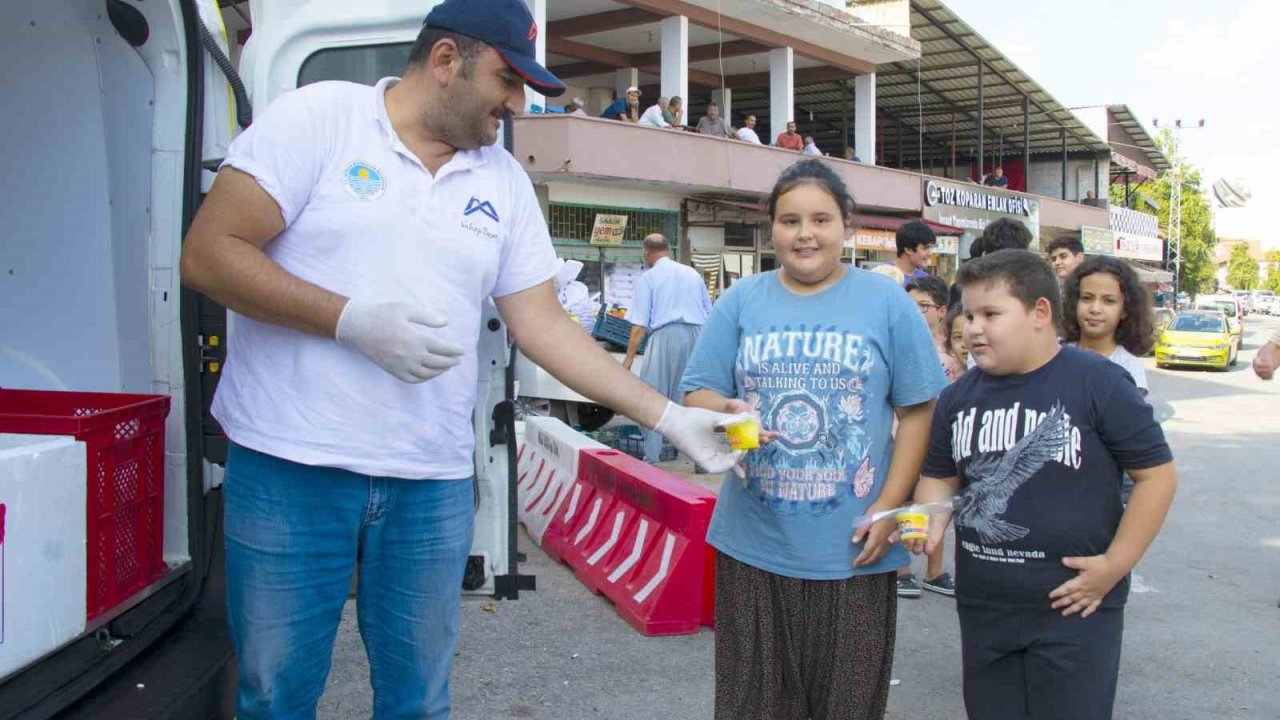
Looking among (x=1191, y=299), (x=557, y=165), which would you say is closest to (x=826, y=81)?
(x=557, y=165)

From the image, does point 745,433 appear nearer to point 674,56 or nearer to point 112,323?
point 112,323

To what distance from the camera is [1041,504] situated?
2727 mm

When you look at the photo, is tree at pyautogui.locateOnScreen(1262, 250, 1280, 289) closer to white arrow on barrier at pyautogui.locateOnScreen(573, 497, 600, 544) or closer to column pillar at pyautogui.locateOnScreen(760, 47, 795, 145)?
column pillar at pyautogui.locateOnScreen(760, 47, 795, 145)

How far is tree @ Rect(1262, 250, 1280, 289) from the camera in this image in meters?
117

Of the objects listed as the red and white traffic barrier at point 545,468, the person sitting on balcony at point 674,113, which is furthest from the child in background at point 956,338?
the person sitting on balcony at point 674,113

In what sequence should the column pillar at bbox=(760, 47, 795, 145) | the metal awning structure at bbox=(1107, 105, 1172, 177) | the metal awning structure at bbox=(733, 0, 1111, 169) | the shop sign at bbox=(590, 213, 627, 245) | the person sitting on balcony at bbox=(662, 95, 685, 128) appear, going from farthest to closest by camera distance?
the metal awning structure at bbox=(1107, 105, 1172, 177), the metal awning structure at bbox=(733, 0, 1111, 169), the column pillar at bbox=(760, 47, 795, 145), the person sitting on balcony at bbox=(662, 95, 685, 128), the shop sign at bbox=(590, 213, 627, 245)

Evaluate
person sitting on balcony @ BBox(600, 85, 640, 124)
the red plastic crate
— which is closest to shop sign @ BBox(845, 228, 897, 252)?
person sitting on balcony @ BBox(600, 85, 640, 124)

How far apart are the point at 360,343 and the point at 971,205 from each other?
2834cm

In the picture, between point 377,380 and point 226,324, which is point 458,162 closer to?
point 377,380

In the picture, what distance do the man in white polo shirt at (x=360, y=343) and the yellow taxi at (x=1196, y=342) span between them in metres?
25.5

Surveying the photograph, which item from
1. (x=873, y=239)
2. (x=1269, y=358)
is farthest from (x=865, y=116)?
(x=1269, y=358)

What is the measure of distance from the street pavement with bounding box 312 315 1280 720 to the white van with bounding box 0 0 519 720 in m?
0.95

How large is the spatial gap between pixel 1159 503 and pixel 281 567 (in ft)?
6.92

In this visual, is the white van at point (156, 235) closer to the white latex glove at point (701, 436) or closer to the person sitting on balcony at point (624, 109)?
the white latex glove at point (701, 436)
